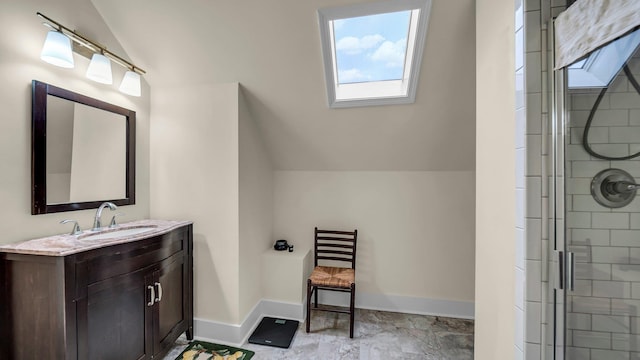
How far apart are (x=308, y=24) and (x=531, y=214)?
1569 millimetres

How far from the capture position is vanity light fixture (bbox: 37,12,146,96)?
4.50 ft

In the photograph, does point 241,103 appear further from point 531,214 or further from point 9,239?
point 531,214

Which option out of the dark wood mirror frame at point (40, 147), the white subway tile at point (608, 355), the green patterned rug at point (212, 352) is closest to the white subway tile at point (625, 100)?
the white subway tile at point (608, 355)

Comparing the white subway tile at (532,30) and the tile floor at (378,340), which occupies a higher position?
the white subway tile at (532,30)

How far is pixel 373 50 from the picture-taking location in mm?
1861

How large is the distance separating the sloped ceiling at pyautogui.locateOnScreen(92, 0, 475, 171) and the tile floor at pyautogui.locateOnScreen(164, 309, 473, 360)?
58.6 inches

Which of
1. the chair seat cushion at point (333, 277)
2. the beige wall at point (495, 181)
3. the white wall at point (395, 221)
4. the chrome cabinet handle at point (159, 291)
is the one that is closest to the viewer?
the beige wall at point (495, 181)

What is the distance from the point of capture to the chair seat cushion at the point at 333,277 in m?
2.13

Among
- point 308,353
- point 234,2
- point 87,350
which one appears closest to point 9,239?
point 87,350

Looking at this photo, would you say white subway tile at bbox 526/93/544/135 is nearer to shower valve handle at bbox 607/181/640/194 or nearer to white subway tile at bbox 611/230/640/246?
shower valve handle at bbox 607/181/640/194

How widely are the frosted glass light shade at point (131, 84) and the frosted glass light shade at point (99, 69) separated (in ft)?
0.51

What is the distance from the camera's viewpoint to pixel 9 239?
4.33 ft

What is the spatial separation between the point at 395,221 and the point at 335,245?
68 centimetres

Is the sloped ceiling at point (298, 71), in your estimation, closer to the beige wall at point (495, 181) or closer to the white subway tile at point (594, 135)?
the beige wall at point (495, 181)
